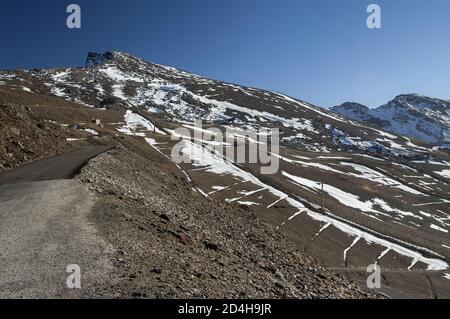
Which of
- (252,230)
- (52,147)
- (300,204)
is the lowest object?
(300,204)

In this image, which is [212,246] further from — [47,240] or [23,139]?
[23,139]

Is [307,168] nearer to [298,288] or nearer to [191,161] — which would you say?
[191,161]

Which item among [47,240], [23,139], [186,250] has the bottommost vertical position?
[186,250]

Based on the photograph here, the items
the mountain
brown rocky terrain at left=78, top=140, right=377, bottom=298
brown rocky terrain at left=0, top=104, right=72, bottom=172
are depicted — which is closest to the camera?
brown rocky terrain at left=78, top=140, right=377, bottom=298

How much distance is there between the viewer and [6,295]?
12633 millimetres

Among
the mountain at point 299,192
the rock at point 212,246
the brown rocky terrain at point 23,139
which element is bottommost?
the mountain at point 299,192

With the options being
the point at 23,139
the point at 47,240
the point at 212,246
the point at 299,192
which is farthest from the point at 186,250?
the point at 299,192

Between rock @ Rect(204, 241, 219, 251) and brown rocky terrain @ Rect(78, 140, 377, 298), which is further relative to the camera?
rock @ Rect(204, 241, 219, 251)

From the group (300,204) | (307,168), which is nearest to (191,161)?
(300,204)

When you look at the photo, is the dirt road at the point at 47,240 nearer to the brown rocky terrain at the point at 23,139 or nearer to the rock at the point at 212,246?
the rock at the point at 212,246

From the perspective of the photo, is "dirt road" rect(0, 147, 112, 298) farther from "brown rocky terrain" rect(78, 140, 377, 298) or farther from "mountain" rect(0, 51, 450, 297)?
"mountain" rect(0, 51, 450, 297)

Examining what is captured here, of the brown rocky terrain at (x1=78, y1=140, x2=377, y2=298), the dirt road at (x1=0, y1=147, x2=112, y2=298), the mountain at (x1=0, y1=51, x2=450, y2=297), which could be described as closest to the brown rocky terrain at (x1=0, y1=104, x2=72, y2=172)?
the mountain at (x1=0, y1=51, x2=450, y2=297)

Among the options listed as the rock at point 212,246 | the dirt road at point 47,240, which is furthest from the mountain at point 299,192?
the dirt road at point 47,240
